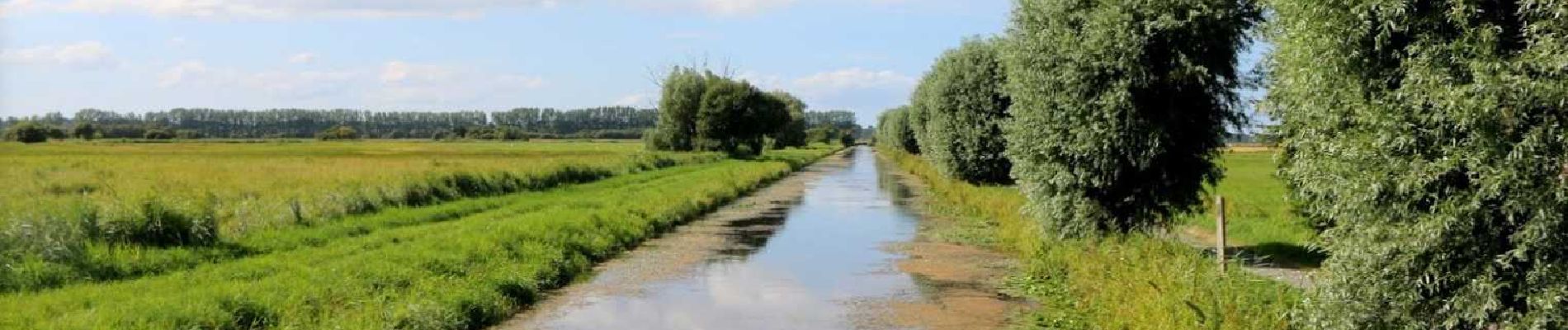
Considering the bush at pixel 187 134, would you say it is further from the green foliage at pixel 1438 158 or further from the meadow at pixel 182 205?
the green foliage at pixel 1438 158

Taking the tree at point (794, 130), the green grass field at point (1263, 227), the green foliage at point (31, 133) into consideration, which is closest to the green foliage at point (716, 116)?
the tree at point (794, 130)

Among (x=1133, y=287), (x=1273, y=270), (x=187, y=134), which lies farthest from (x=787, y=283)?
(x=187, y=134)

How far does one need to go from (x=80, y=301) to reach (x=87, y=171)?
30440mm

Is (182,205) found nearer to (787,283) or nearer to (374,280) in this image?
(374,280)

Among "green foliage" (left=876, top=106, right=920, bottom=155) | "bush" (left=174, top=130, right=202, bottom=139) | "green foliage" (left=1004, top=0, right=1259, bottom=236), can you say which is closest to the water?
"green foliage" (left=1004, top=0, right=1259, bottom=236)

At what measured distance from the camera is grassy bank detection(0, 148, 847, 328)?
11672 millimetres

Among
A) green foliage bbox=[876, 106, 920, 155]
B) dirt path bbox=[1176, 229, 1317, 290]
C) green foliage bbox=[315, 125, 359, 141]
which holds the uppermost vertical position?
green foliage bbox=[876, 106, 920, 155]

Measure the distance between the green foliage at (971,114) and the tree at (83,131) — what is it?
83677 mm

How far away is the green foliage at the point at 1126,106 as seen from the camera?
53.5 ft

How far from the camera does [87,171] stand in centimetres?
3859

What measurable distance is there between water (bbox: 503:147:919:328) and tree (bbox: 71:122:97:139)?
87593 millimetres

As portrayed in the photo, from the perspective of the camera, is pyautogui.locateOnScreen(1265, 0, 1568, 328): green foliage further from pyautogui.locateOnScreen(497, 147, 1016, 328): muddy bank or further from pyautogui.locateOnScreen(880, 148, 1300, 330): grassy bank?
pyautogui.locateOnScreen(497, 147, 1016, 328): muddy bank

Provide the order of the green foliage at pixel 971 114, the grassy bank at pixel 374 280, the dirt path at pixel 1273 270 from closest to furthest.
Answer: the grassy bank at pixel 374 280
the dirt path at pixel 1273 270
the green foliage at pixel 971 114

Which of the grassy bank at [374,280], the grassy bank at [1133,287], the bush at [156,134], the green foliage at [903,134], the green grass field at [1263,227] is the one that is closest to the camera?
the grassy bank at [1133,287]
